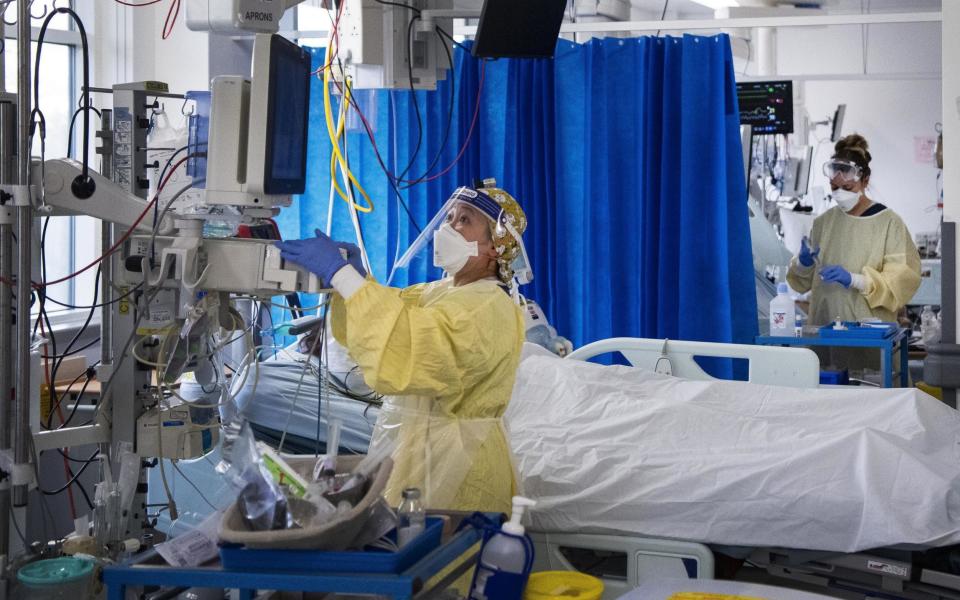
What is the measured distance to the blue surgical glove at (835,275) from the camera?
4.98 m

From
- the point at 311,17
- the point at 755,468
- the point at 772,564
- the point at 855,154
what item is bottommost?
the point at 772,564

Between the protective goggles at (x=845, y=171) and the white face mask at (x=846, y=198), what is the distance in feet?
0.19

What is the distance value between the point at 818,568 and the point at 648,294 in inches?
79.8

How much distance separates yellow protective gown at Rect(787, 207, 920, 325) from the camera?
504 cm

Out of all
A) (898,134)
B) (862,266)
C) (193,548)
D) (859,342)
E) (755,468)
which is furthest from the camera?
(898,134)

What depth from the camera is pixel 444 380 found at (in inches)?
Result: 90.0

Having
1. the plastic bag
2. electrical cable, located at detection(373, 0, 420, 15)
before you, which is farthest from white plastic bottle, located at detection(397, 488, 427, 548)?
electrical cable, located at detection(373, 0, 420, 15)

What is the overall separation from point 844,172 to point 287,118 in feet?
11.6

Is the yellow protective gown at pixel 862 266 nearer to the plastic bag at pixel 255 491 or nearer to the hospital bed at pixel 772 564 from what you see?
the hospital bed at pixel 772 564

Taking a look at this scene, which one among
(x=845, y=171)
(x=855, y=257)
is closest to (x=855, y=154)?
(x=845, y=171)

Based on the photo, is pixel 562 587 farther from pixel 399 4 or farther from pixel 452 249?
pixel 399 4

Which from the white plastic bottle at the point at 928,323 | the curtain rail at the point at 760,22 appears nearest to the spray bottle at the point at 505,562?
the curtain rail at the point at 760,22

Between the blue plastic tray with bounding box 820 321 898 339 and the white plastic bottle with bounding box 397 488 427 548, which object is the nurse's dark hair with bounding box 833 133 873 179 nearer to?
the blue plastic tray with bounding box 820 321 898 339

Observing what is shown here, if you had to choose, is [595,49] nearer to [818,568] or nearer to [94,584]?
[818,568]
